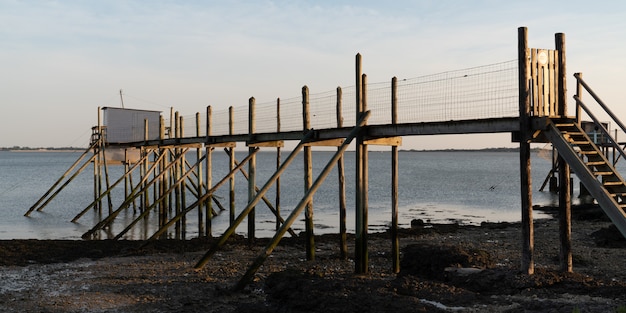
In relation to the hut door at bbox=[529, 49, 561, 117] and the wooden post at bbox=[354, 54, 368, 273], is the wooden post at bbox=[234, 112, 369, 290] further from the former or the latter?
the hut door at bbox=[529, 49, 561, 117]

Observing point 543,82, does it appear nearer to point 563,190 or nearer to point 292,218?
point 563,190

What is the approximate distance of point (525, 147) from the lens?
991cm

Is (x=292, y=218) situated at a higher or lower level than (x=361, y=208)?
lower

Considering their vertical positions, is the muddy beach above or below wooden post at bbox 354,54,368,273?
below

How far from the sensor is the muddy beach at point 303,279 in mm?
9070

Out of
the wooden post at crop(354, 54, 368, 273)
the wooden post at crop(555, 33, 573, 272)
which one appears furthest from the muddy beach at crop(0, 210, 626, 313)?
the wooden post at crop(354, 54, 368, 273)

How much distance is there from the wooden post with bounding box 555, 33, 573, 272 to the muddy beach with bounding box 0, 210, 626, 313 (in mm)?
394

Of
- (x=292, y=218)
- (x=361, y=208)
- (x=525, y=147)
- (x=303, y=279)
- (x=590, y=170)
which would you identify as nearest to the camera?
(x=590, y=170)

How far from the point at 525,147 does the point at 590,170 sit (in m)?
1.09

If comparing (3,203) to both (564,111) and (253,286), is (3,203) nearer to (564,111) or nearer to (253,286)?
(253,286)

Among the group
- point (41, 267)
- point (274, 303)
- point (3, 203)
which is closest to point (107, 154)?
point (3, 203)

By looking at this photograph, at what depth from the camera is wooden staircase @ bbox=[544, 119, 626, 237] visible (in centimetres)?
866

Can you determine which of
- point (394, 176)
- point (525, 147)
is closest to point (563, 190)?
point (525, 147)

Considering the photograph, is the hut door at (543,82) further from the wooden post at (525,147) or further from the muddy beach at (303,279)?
the muddy beach at (303,279)
